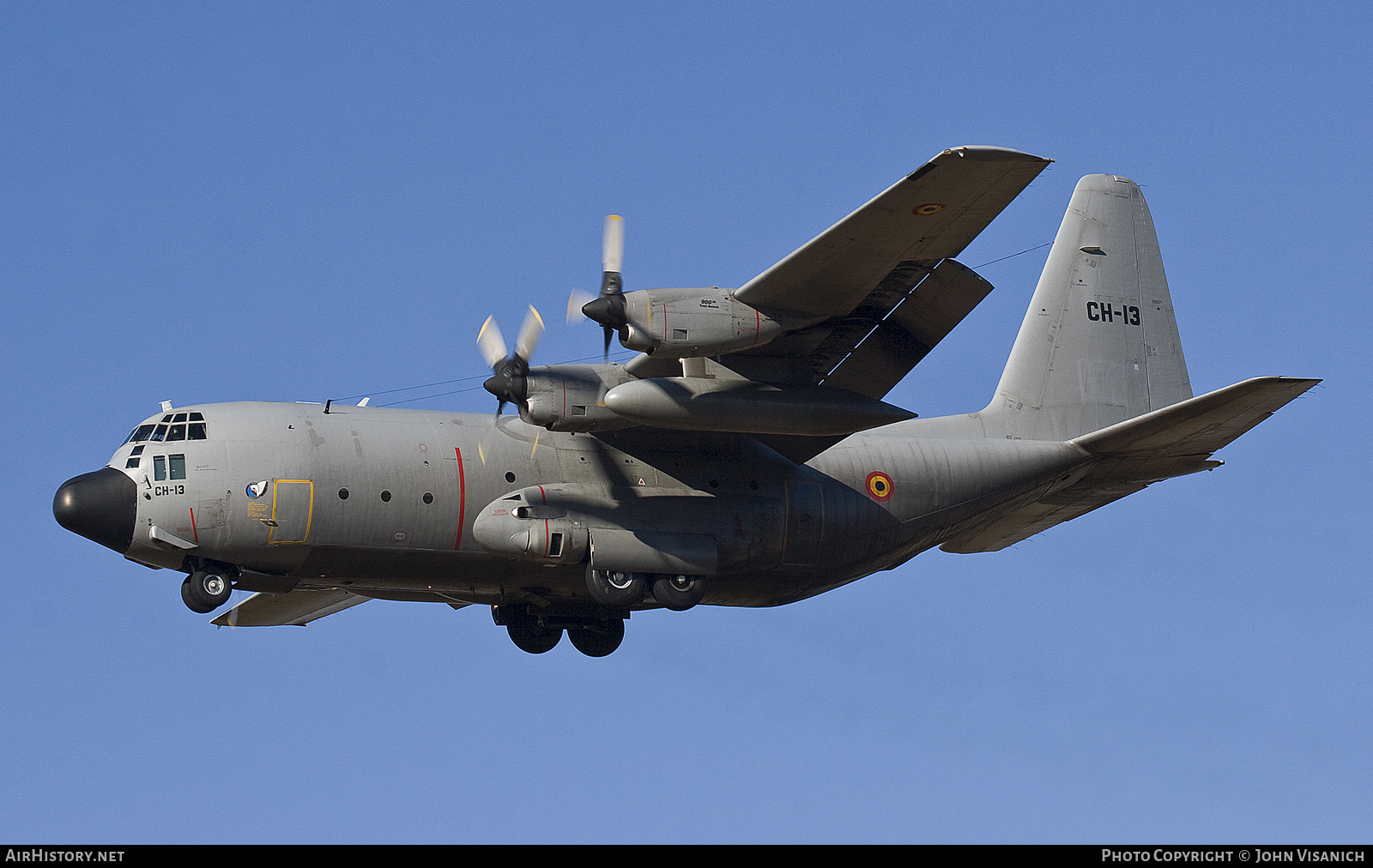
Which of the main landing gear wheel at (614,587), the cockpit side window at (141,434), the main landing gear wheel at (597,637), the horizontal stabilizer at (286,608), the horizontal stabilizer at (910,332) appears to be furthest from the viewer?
the horizontal stabilizer at (286,608)

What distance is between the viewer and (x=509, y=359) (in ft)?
63.9

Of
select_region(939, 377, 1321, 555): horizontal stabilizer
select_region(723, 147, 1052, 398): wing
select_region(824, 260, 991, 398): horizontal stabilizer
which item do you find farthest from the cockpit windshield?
select_region(939, 377, 1321, 555): horizontal stabilizer

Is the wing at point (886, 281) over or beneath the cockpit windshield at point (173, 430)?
over

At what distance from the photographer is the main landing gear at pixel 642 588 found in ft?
65.5

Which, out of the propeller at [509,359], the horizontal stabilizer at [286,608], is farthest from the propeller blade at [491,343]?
the horizontal stabilizer at [286,608]

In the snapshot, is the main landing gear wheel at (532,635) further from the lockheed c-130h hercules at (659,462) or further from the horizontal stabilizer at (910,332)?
the horizontal stabilizer at (910,332)

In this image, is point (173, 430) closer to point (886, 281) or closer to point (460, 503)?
point (460, 503)

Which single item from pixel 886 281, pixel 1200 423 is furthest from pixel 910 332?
pixel 1200 423

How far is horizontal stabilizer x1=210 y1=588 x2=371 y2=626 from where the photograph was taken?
80.4 feet

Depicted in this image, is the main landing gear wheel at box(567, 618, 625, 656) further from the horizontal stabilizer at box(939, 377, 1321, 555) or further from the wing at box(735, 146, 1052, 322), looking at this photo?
the wing at box(735, 146, 1052, 322)

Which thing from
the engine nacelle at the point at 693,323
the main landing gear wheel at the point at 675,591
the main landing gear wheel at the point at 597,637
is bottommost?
the main landing gear wheel at the point at 597,637

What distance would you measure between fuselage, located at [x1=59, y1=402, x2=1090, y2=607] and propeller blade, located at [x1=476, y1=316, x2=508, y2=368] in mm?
1068

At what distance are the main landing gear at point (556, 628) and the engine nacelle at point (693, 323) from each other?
5.32 meters

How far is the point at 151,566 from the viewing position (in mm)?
19812
